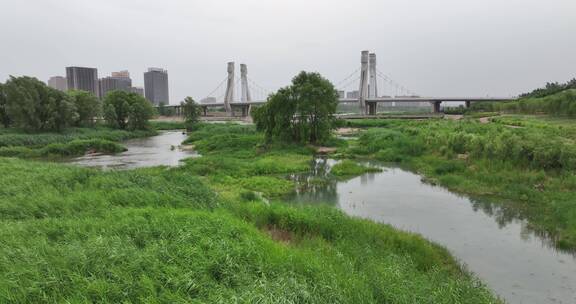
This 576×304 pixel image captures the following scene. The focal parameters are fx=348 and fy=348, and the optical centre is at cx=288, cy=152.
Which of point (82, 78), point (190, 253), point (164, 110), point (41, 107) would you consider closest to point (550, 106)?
point (190, 253)

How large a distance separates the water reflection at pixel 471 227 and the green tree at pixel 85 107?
4109cm

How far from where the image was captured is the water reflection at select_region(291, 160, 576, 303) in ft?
26.2

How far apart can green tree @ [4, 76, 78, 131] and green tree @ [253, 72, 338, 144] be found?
83.2 ft

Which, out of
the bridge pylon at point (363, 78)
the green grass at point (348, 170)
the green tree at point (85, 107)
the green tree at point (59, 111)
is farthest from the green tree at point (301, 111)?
the bridge pylon at point (363, 78)

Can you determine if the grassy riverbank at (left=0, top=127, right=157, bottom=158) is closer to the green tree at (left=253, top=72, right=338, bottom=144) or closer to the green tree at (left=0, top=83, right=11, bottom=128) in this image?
the green tree at (left=0, top=83, right=11, bottom=128)

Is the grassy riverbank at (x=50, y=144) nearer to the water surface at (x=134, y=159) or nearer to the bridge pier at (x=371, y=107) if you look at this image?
the water surface at (x=134, y=159)

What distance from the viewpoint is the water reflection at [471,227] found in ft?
26.2

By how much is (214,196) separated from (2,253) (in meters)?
6.38

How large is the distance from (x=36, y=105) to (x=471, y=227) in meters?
45.2

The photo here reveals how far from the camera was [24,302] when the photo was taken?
13.3ft

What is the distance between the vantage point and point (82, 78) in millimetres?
121875

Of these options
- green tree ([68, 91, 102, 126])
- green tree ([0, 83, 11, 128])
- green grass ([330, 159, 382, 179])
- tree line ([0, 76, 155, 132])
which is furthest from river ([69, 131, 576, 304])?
green tree ([68, 91, 102, 126])

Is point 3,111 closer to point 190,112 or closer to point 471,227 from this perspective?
point 190,112

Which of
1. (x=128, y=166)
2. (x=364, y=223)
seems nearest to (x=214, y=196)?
(x=364, y=223)
